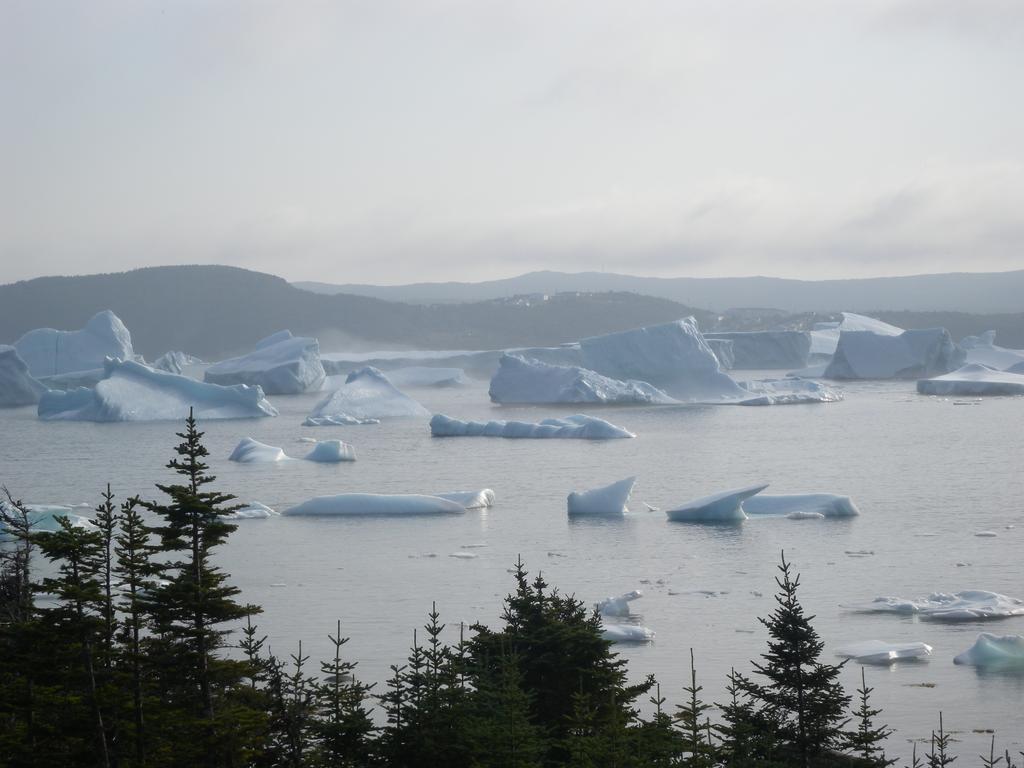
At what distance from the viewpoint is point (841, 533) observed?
1938 cm

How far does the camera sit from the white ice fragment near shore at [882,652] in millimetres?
12016

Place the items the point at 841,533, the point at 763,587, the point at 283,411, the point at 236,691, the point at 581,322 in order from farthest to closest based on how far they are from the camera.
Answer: the point at 581,322 → the point at 283,411 → the point at 841,533 → the point at 763,587 → the point at 236,691

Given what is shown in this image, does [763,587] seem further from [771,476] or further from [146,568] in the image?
[771,476]

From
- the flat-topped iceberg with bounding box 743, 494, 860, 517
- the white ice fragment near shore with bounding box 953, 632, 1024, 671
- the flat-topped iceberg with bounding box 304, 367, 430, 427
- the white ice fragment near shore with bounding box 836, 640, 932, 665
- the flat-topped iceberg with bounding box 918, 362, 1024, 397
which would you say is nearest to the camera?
the white ice fragment near shore with bounding box 953, 632, 1024, 671

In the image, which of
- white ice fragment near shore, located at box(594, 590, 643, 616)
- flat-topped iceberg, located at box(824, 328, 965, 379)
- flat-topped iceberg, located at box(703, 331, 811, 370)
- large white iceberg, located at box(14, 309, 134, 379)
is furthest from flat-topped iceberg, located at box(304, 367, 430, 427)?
white ice fragment near shore, located at box(594, 590, 643, 616)

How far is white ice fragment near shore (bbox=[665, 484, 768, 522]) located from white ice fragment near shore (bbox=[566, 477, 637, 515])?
2.83 ft

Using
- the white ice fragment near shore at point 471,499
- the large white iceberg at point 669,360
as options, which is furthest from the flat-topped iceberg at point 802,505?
the large white iceberg at point 669,360

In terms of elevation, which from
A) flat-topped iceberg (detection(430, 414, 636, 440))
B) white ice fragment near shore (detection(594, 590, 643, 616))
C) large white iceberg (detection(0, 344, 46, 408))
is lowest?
white ice fragment near shore (detection(594, 590, 643, 616))

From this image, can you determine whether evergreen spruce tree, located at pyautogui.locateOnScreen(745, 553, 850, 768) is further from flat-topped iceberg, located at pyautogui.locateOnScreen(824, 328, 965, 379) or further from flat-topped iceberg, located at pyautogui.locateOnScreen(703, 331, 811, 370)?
flat-topped iceberg, located at pyautogui.locateOnScreen(703, 331, 811, 370)

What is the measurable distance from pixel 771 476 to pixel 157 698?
840 inches

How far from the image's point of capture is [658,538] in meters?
19.0

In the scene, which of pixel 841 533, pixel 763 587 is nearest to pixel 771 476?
pixel 841 533

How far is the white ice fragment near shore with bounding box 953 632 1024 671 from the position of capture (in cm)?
1173

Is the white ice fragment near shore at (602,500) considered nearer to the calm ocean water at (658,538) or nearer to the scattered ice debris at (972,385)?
the calm ocean water at (658,538)
